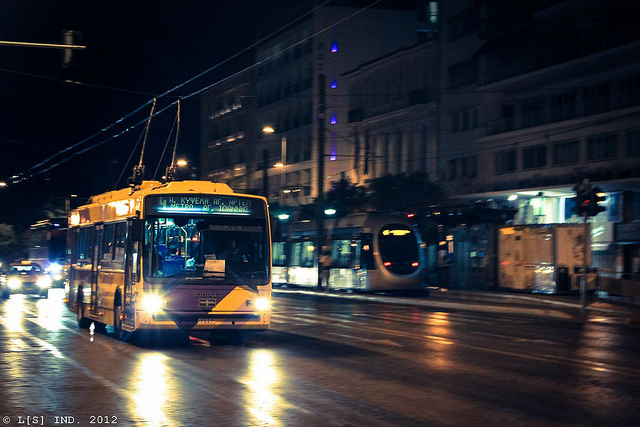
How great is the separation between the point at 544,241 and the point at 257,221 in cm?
2159

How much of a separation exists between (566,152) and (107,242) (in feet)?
102

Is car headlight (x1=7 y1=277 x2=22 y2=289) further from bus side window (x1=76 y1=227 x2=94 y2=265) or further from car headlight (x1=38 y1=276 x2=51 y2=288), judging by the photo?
bus side window (x1=76 y1=227 x2=94 y2=265)

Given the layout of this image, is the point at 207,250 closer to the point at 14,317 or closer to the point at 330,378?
the point at 330,378

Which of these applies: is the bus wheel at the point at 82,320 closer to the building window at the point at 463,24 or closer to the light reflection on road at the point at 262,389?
the light reflection on road at the point at 262,389

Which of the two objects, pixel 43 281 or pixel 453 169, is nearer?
pixel 43 281

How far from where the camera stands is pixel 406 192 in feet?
175

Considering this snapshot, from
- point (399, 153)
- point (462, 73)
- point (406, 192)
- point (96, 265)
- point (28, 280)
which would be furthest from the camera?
point (399, 153)

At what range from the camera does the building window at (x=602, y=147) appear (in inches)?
1705

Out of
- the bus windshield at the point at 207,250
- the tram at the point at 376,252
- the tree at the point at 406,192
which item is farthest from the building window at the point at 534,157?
the bus windshield at the point at 207,250

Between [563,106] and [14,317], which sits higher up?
[563,106]

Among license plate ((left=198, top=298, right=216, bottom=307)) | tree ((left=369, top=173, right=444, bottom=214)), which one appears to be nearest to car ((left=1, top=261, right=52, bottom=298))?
tree ((left=369, top=173, right=444, bottom=214))

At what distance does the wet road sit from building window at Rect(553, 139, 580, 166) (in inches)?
1016

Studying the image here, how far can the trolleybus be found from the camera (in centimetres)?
1641

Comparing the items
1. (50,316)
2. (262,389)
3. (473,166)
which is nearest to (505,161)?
(473,166)
